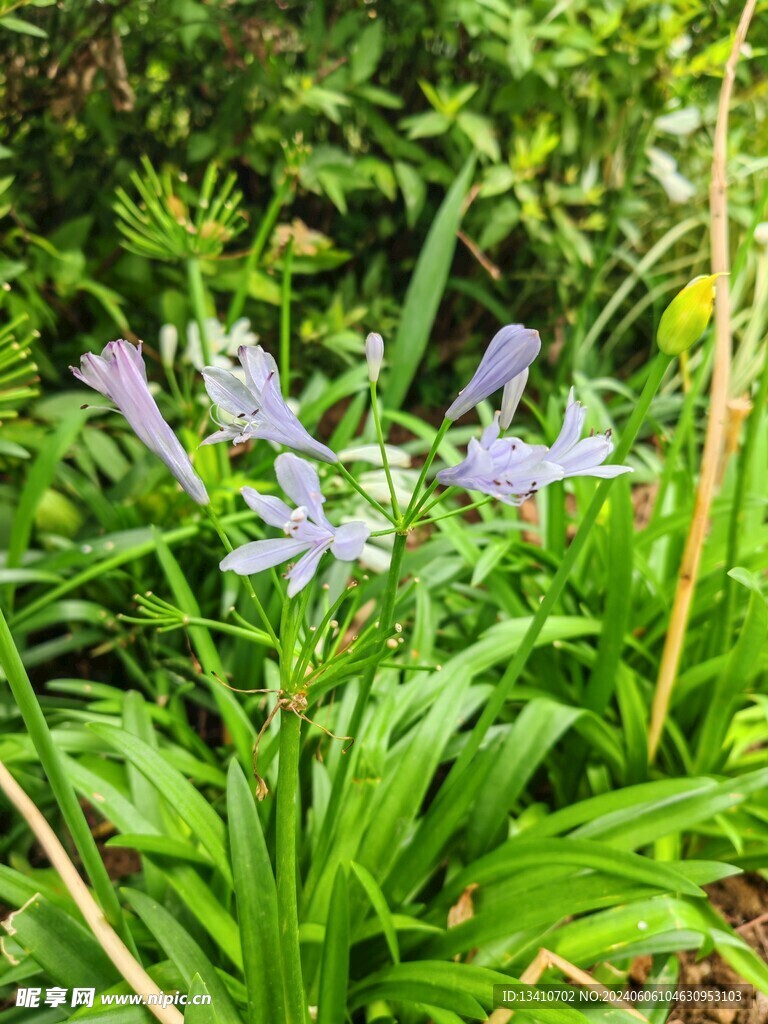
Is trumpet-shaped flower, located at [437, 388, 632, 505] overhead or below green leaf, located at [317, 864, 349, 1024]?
overhead

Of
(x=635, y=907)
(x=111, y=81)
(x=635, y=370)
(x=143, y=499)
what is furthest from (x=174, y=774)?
(x=635, y=370)

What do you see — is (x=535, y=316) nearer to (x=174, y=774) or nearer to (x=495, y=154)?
(x=495, y=154)

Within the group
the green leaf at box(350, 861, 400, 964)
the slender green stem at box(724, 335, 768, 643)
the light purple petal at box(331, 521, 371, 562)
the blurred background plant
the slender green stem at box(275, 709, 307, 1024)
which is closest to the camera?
the light purple petal at box(331, 521, 371, 562)

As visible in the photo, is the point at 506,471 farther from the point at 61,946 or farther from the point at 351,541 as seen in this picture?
the point at 61,946

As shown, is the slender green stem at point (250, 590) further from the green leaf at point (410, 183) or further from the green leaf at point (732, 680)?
the green leaf at point (410, 183)

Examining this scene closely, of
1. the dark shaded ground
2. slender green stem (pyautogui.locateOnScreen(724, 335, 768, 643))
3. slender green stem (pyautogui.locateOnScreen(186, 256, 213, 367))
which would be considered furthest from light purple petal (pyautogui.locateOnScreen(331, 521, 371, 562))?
slender green stem (pyautogui.locateOnScreen(186, 256, 213, 367))

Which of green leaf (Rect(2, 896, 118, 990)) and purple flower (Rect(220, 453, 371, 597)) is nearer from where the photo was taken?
purple flower (Rect(220, 453, 371, 597))

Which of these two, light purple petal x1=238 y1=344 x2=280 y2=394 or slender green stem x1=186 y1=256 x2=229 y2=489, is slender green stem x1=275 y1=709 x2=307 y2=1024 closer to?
light purple petal x1=238 y1=344 x2=280 y2=394
